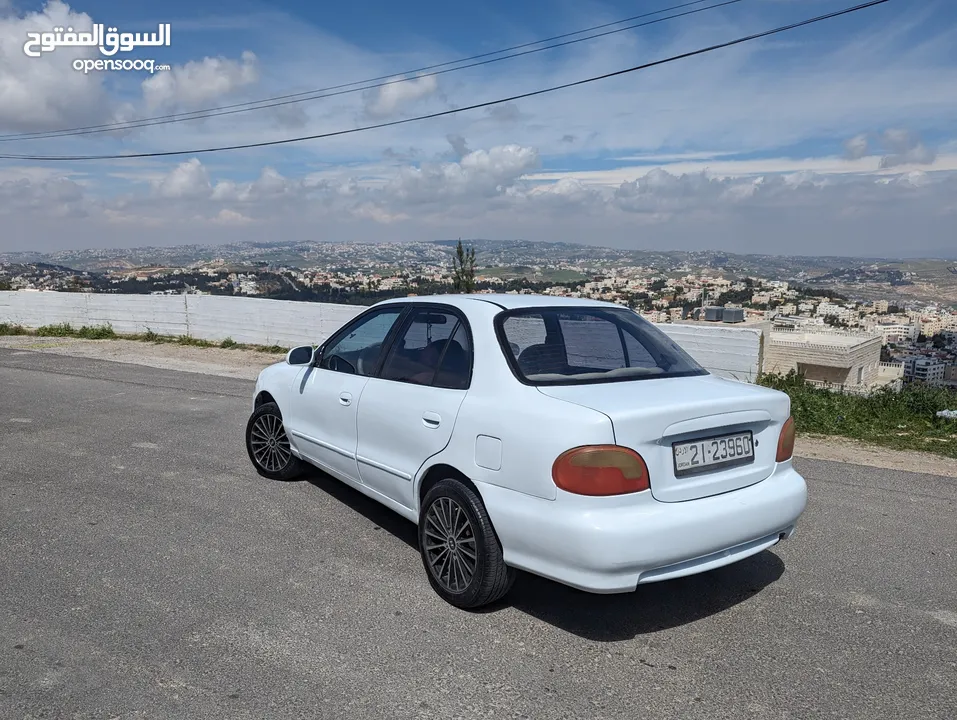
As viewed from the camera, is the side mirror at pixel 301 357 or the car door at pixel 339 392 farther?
the side mirror at pixel 301 357

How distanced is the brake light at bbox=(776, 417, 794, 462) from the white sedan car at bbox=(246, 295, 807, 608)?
12mm

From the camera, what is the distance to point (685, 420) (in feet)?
11.0

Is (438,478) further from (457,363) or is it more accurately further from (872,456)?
(872,456)

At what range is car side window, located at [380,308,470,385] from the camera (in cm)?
404

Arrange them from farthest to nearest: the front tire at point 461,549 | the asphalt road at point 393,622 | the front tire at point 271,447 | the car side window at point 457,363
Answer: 1. the front tire at point 271,447
2. the car side window at point 457,363
3. the front tire at point 461,549
4. the asphalt road at point 393,622

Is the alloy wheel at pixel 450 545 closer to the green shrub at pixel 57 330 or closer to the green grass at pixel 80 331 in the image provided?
the green grass at pixel 80 331

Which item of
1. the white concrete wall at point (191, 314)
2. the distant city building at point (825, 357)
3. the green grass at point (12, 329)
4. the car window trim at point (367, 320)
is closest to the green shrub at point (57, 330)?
the white concrete wall at point (191, 314)

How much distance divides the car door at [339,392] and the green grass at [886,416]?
5431 millimetres

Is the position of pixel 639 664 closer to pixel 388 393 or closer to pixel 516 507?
pixel 516 507

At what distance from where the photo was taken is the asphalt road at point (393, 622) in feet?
9.59

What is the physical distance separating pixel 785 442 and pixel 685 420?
83cm

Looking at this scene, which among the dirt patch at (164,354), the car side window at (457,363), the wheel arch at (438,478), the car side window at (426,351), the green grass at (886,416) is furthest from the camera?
the dirt patch at (164,354)

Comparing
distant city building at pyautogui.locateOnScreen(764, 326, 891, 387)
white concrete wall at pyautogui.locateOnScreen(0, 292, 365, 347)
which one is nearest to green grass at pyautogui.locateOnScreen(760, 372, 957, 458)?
distant city building at pyautogui.locateOnScreen(764, 326, 891, 387)

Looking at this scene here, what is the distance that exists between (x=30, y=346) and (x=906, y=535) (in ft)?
61.8
